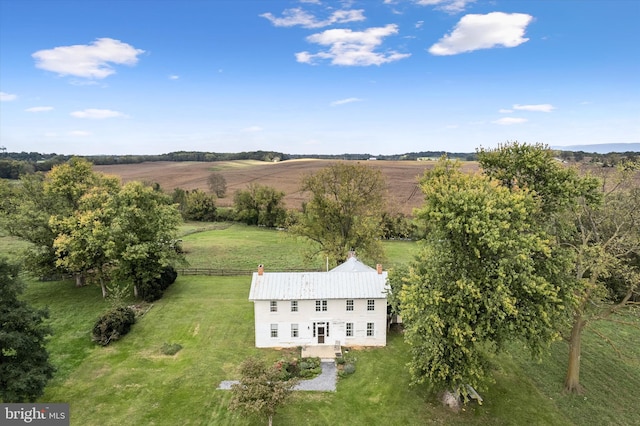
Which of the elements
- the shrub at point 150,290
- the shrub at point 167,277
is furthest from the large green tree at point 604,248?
the shrub at point 167,277

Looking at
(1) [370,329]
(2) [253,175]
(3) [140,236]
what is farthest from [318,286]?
(2) [253,175]

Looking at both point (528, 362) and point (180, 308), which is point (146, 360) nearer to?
point (180, 308)

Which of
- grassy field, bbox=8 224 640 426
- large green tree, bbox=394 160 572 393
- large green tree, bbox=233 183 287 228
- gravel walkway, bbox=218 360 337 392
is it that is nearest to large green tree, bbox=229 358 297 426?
grassy field, bbox=8 224 640 426

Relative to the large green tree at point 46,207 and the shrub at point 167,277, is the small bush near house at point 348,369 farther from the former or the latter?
the large green tree at point 46,207

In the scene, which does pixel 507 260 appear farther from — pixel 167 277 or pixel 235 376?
pixel 167 277

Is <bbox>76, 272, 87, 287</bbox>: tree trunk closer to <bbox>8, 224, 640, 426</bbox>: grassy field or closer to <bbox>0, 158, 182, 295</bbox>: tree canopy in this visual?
<bbox>0, 158, 182, 295</bbox>: tree canopy

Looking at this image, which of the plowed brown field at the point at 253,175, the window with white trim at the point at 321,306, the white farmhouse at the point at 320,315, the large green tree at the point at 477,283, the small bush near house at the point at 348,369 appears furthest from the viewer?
the plowed brown field at the point at 253,175

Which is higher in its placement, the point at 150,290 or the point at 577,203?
the point at 577,203
